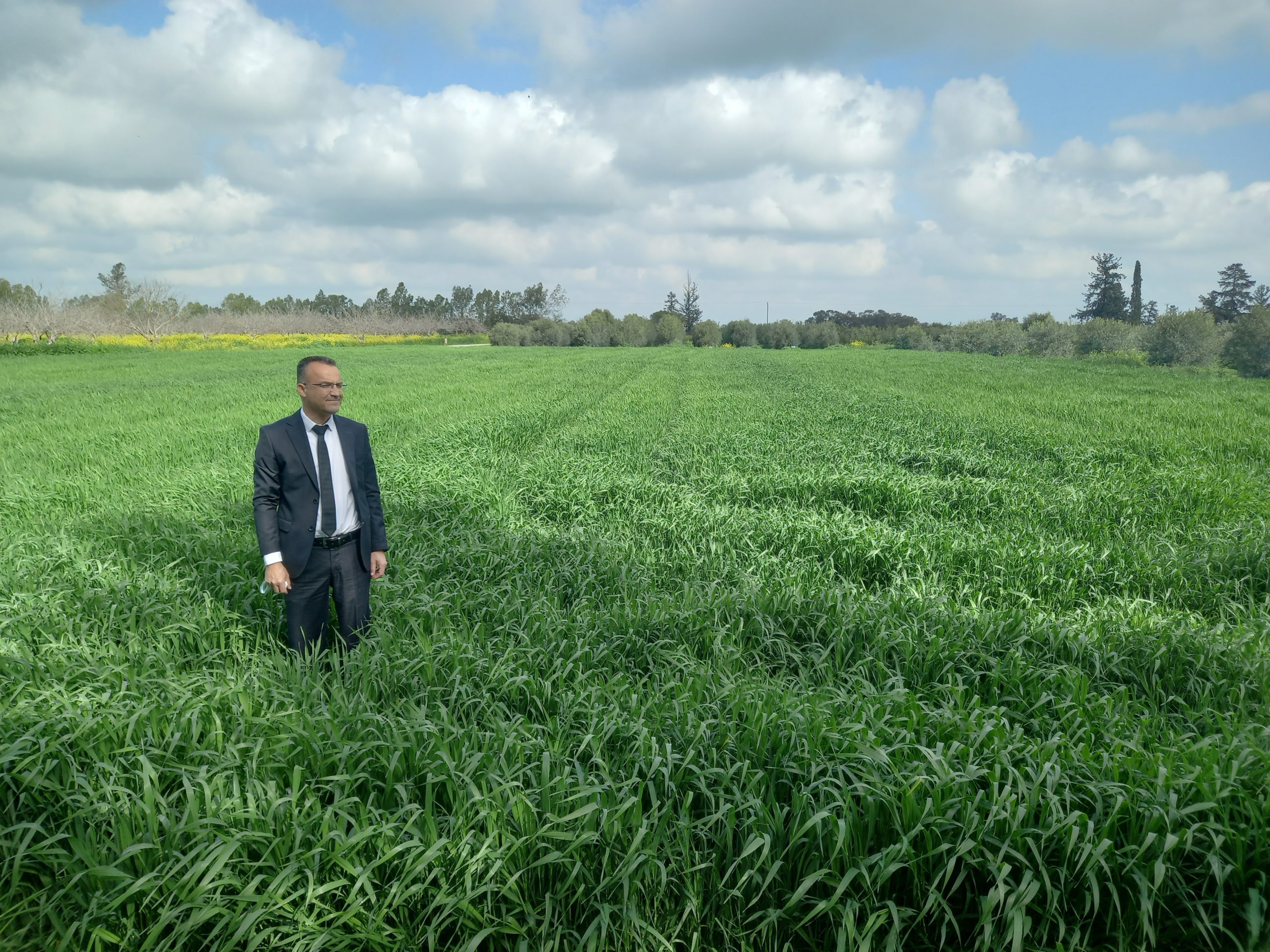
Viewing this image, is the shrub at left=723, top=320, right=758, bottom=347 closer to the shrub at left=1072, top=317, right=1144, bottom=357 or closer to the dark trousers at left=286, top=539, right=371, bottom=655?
the shrub at left=1072, top=317, right=1144, bottom=357

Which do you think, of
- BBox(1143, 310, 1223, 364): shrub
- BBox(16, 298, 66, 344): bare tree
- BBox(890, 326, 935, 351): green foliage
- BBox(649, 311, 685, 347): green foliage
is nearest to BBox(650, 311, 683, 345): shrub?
BBox(649, 311, 685, 347): green foliage

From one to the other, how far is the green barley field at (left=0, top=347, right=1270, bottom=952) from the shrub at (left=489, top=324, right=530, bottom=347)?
281 ft

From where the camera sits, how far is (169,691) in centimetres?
394

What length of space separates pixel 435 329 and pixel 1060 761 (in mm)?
136260

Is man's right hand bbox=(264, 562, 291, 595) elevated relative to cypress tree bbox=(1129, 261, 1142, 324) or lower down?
lower down

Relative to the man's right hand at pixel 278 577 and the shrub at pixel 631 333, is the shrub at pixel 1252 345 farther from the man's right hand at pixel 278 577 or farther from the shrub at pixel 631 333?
the shrub at pixel 631 333

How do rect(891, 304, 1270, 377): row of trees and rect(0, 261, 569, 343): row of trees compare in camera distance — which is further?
rect(0, 261, 569, 343): row of trees

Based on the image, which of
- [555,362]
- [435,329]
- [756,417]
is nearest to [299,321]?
[435,329]

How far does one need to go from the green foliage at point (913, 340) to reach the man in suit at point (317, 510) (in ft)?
266

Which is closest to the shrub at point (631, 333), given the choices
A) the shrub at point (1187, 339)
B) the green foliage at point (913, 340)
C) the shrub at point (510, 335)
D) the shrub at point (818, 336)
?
the shrub at point (510, 335)

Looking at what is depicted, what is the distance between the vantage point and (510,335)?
304ft

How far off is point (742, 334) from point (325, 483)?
9709cm

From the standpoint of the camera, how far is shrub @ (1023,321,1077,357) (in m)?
58.7

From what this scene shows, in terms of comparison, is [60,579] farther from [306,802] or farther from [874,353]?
[874,353]
